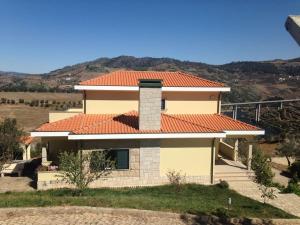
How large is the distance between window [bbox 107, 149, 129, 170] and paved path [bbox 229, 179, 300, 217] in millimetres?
6079

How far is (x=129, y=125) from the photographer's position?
20.8 metres

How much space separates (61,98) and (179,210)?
320 feet

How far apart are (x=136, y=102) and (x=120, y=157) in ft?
18.1

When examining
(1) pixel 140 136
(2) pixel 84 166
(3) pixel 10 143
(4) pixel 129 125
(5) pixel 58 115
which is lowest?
(3) pixel 10 143

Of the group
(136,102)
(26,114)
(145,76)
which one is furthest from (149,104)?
(26,114)

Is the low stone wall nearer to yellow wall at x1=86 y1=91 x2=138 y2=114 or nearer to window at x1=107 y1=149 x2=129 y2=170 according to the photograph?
window at x1=107 y1=149 x2=129 y2=170

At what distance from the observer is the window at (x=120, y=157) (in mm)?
19797

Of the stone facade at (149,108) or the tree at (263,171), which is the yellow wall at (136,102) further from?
the tree at (263,171)

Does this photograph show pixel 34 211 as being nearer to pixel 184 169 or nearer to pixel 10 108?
pixel 184 169

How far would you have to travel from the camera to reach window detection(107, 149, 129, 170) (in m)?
→ 19.8

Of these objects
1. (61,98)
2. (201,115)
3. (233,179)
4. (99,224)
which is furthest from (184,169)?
(61,98)

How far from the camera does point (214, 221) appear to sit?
45.5 feet

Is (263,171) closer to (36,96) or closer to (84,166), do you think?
(84,166)

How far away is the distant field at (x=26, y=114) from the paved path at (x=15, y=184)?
46.9 meters
